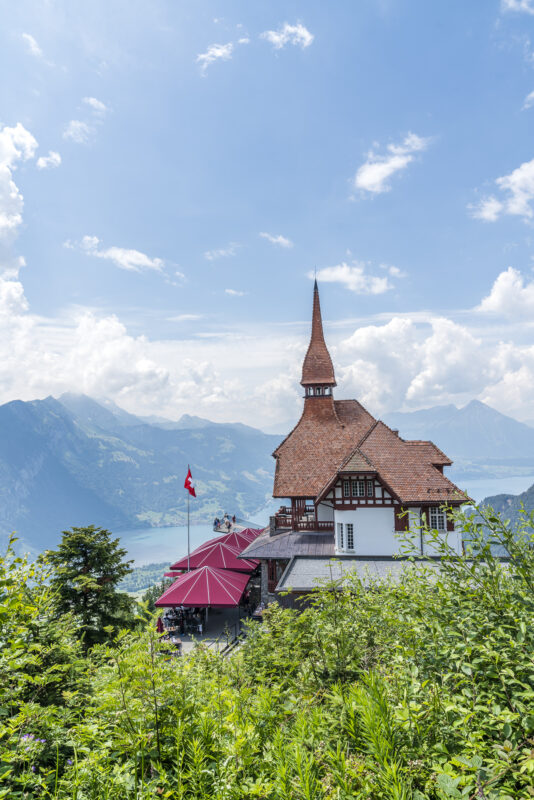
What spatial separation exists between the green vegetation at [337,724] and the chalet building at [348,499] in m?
14.4

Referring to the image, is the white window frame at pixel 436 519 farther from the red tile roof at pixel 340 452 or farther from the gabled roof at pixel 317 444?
the gabled roof at pixel 317 444

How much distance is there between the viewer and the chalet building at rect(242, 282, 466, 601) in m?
21.9

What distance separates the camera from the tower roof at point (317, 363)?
31984 mm

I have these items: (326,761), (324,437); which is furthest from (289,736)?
(324,437)

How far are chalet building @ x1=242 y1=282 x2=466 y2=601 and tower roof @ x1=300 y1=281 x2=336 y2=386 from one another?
377cm

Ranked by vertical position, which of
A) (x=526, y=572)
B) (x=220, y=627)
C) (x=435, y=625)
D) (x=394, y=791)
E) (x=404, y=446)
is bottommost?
(x=220, y=627)

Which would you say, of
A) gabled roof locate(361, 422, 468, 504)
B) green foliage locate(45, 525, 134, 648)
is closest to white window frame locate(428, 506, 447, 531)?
gabled roof locate(361, 422, 468, 504)

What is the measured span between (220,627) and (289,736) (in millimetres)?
23324

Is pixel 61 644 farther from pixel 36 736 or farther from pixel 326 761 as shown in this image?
pixel 326 761

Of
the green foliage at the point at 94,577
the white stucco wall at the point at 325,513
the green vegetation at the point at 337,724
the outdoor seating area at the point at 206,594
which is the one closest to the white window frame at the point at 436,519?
the white stucco wall at the point at 325,513

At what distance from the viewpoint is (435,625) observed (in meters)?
3.06

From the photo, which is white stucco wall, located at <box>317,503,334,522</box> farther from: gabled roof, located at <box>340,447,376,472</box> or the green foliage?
the green foliage

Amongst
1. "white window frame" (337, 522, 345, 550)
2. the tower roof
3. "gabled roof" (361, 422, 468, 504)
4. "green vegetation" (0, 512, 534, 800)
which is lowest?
"white window frame" (337, 522, 345, 550)

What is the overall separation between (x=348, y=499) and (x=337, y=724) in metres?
20.6
